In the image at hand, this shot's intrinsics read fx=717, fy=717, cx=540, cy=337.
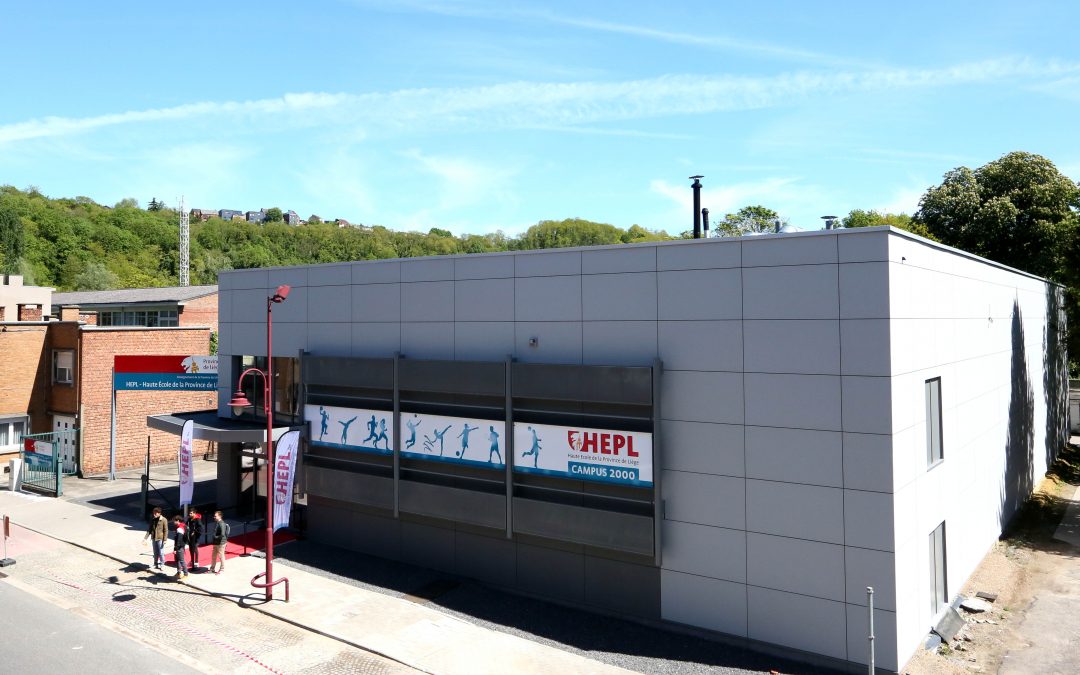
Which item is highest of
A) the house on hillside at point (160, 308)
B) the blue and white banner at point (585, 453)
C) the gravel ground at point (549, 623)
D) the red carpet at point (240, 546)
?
the house on hillside at point (160, 308)

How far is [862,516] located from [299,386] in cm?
1652

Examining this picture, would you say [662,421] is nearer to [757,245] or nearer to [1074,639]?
[757,245]

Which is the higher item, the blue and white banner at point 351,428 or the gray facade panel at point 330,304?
the gray facade panel at point 330,304

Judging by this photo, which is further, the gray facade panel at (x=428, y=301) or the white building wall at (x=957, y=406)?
the gray facade panel at (x=428, y=301)

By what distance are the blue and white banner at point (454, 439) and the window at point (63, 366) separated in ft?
74.8

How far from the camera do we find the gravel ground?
13953 mm

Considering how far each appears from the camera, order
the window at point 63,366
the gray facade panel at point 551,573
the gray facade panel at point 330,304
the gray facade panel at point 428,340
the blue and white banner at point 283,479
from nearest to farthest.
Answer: the gray facade panel at point 551,573 < the blue and white banner at point 283,479 < the gray facade panel at point 428,340 < the gray facade panel at point 330,304 < the window at point 63,366

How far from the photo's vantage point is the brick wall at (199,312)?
43.9 meters

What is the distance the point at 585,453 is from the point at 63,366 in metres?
29.5

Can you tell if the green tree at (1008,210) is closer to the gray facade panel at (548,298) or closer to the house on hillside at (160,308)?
the gray facade panel at (548,298)


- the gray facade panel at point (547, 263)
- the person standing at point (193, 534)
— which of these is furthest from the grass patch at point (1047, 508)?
the person standing at point (193, 534)

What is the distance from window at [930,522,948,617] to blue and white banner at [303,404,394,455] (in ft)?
44.5

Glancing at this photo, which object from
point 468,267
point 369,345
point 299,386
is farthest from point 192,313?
point 468,267

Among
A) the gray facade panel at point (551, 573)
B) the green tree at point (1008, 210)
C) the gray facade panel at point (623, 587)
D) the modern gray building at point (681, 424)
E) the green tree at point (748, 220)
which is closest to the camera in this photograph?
the modern gray building at point (681, 424)
